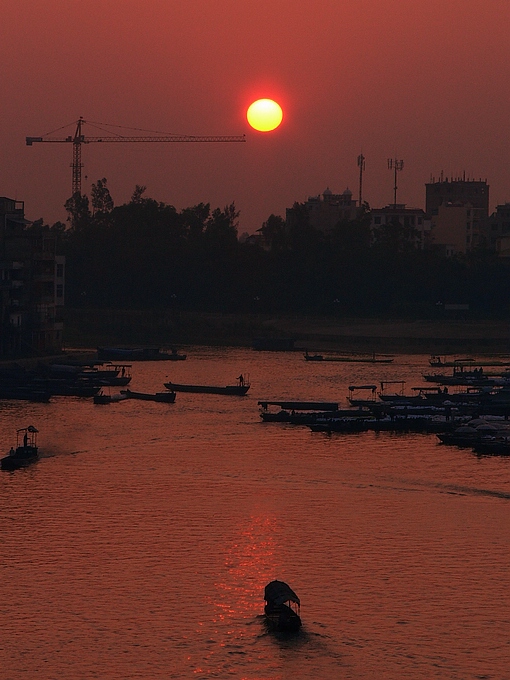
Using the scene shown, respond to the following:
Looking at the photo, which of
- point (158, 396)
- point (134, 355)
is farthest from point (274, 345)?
point (158, 396)

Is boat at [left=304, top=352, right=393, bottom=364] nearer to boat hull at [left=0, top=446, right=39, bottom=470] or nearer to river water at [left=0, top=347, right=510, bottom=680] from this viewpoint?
river water at [left=0, top=347, right=510, bottom=680]

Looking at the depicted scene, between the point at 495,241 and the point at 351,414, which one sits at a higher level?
the point at 495,241

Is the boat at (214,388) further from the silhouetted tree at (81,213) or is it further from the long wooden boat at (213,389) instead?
the silhouetted tree at (81,213)

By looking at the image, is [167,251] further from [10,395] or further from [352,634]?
[352,634]

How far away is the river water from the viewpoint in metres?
35.4

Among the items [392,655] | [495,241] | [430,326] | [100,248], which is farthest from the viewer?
[495,241]

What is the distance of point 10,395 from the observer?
86.6 m

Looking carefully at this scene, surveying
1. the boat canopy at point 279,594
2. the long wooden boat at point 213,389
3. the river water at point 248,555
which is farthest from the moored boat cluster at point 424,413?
the boat canopy at point 279,594

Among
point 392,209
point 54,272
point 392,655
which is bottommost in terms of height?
point 392,655

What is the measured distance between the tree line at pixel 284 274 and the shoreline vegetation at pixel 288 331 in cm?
550

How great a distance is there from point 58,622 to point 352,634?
8.59 meters

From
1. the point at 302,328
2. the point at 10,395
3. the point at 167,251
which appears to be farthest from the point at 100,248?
the point at 10,395

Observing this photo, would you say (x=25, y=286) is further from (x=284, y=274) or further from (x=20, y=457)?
(x=284, y=274)

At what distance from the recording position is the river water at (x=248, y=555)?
35438 millimetres
